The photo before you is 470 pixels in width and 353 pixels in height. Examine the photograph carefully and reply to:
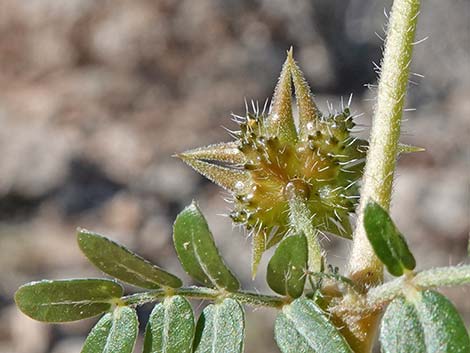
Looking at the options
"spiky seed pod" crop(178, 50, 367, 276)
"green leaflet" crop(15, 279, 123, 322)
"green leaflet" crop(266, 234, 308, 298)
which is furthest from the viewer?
"spiky seed pod" crop(178, 50, 367, 276)

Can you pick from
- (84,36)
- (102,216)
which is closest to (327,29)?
(84,36)

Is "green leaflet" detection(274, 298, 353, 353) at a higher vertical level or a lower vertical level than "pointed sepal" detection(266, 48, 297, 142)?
lower

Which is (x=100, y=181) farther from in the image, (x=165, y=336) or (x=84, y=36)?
(x=165, y=336)

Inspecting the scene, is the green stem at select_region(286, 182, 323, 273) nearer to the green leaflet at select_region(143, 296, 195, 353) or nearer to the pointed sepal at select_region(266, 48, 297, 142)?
the pointed sepal at select_region(266, 48, 297, 142)

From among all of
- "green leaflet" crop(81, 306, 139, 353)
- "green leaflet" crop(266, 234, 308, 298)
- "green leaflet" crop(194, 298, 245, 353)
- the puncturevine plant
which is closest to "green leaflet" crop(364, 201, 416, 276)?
the puncturevine plant

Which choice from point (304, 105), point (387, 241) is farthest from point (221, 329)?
point (304, 105)

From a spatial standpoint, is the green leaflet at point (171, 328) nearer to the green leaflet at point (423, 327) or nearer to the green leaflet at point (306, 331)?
the green leaflet at point (306, 331)

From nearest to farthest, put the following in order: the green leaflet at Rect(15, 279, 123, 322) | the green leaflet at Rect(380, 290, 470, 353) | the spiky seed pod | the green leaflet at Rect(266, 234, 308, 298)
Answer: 1. the green leaflet at Rect(380, 290, 470, 353)
2. the green leaflet at Rect(266, 234, 308, 298)
3. the green leaflet at Rect(15, 279, 123, 322)
4. the spiky seed pod
